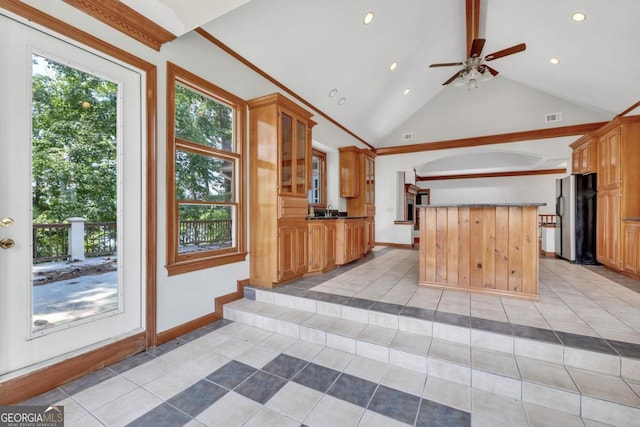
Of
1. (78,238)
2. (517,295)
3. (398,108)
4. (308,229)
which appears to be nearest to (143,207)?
(78,238)

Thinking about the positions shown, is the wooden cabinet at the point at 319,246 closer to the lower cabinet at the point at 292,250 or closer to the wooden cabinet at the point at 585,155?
the lower cabinet at the point at 292,250

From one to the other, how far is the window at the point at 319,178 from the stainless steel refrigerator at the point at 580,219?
185 inches

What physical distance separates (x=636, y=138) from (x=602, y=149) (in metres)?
0.55

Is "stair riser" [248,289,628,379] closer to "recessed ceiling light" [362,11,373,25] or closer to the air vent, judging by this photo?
"recessed ceiling light" [362,11,373,25]

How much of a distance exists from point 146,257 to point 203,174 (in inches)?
42.0

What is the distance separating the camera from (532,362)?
6.28 feet

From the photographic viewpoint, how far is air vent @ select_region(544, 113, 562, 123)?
564 cm

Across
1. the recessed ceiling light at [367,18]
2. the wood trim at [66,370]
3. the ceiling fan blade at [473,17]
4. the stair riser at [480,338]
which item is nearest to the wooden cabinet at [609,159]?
the ceiling fan blade at [473,17]

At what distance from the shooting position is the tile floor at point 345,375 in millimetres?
1571

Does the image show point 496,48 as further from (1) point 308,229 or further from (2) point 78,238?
(2) point 78,238

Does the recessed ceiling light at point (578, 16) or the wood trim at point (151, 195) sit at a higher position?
the recessed ceiling light at point (578, 16)

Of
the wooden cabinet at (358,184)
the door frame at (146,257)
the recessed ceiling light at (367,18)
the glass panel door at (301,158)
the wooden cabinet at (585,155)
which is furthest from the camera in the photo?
the wooden cabinet at (358,184)

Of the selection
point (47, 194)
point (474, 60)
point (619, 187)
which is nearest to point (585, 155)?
point (619, 187)

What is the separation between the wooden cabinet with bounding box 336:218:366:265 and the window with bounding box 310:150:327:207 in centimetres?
93
